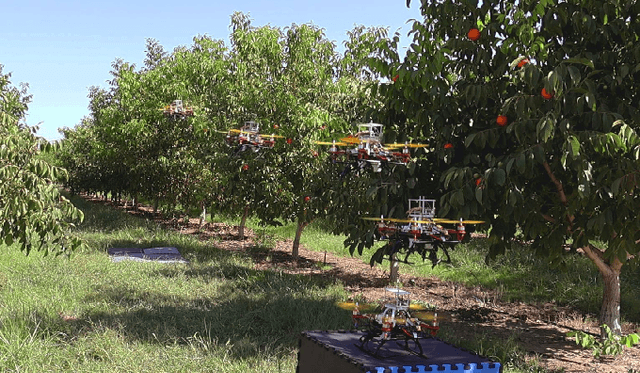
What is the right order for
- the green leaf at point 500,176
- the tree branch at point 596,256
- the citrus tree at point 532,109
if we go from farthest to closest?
1. the tree branch at point 596,256
2. the citrus tree at point 532,109
3. the green leaf at point 500,176

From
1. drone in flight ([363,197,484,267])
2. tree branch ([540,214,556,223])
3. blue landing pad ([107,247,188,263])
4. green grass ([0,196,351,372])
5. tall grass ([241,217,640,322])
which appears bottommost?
green grass ([0,196,351,372])

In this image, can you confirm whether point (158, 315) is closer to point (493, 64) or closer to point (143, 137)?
point (493, 64)

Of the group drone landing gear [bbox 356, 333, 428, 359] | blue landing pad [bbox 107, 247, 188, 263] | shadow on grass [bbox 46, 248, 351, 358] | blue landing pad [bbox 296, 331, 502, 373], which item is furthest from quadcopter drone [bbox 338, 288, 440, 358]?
blue landing pad [bbox 107, 247, 188, 263]

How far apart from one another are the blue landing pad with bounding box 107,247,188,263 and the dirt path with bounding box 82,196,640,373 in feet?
6.85

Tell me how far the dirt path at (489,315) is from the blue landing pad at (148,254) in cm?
209

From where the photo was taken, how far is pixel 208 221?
88.5 ft

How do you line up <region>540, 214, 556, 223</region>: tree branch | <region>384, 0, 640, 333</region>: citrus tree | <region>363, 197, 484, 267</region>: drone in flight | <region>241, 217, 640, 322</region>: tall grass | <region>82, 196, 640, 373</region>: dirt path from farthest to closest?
1. <region>241, 217, 640, 322</region>: tall grass
2. <region>82, 196, 640, 373</region>: dirt path
3. <region>540, 214, 556, 223</region>: tree branch
4. <region>384, 0, 640, 333</region>: citrus tree
5. <region>363, 197, 484, 267</region>: drone in flight

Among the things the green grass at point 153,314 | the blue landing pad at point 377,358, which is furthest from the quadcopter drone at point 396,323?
the green grass at point 153,314

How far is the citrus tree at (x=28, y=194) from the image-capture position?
22.4ft

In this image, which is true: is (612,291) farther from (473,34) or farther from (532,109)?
(473,34)

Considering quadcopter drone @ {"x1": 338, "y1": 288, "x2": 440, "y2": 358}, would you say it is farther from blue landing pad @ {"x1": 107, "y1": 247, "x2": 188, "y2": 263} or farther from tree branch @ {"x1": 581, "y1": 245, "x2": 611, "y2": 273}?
blue landing pad @ {"x1": 107, "y1": 247, "x2": 188, "y2": 263}

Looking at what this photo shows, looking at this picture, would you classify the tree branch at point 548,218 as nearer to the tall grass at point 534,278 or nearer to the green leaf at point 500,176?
the green leaf at point 500,176

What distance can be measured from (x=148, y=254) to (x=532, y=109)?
38.4 feet

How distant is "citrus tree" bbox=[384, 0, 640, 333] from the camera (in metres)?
5.90
